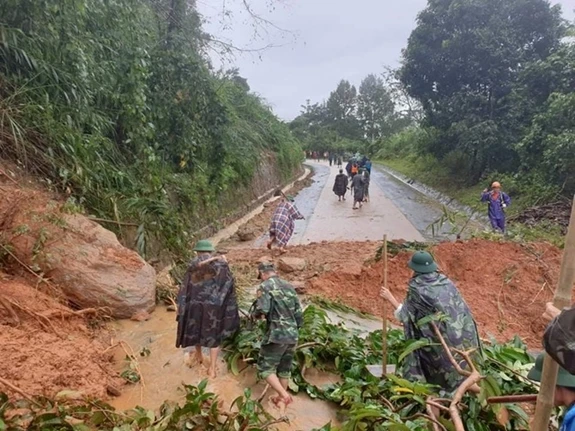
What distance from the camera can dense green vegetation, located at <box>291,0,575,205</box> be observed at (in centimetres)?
1591

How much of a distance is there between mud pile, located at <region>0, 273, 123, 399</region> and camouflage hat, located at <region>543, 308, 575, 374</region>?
4.03 m

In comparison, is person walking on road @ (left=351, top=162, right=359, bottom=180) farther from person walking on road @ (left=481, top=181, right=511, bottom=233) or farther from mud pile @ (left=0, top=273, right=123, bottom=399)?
mud pile @ (left=0, top=273, right=123, bottom=399)

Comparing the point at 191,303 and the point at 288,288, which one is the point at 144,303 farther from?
the point at 288,288

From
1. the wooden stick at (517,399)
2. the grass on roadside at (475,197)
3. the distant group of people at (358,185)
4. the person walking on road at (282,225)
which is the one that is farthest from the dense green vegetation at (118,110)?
the grass on roadside at (475,197)

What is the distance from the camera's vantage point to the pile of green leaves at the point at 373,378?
3.61 metres

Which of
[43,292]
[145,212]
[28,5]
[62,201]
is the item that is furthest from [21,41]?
[43,292]

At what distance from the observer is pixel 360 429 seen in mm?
3545

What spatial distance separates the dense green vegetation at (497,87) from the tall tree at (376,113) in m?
53.2

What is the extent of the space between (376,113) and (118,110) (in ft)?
233

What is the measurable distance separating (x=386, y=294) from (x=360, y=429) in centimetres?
125

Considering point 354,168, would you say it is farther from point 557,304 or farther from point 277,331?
point 557,304

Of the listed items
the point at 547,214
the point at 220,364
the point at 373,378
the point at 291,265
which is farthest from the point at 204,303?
the point at 547,214

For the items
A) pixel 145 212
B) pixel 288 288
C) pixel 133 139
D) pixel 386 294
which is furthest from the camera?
pixel 133 139

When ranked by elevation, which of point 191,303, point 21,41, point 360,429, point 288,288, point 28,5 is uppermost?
point 28,5
